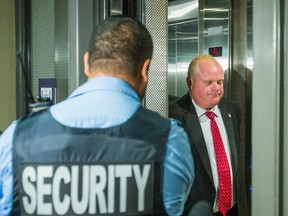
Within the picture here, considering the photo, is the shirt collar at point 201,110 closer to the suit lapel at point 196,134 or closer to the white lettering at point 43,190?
the suit lapel at point 196,134

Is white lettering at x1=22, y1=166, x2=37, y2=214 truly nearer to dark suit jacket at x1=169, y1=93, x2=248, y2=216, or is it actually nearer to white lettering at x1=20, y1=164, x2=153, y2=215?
white lettering at x1=20, y1=164, x2=153, y2=215

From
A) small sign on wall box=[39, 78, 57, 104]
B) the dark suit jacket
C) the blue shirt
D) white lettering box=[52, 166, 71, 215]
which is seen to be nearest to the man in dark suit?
the dark suit jacket

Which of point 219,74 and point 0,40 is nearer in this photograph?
point 0,40

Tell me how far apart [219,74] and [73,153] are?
187 cm

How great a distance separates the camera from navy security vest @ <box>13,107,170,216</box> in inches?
39.0

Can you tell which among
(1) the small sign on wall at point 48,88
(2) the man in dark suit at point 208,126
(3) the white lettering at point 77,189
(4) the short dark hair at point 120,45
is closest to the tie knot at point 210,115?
(2) the man in dark suit at point 208,126

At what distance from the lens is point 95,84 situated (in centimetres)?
105

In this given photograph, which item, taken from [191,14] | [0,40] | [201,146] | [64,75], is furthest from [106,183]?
[191,14]

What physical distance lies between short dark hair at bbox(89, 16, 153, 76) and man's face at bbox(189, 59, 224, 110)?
60.1 inches

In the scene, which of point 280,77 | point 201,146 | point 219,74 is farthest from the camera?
point 219,74

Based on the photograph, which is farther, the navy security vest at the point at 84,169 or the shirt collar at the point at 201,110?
the shirt collar at the point at 201,110

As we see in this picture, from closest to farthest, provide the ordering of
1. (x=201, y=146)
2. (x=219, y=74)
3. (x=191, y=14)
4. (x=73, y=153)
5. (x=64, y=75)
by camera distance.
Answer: (x=73, y=153) → (x=64, y=75) → (x=201, y=146) → (x=219, y=74) → (x=191, y=14)

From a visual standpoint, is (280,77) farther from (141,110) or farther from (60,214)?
(60,214)

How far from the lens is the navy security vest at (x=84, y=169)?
99 centimetres
